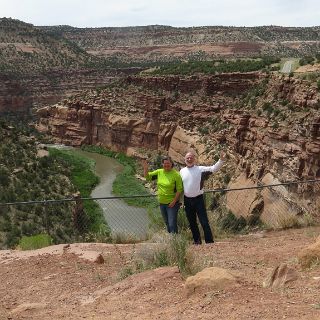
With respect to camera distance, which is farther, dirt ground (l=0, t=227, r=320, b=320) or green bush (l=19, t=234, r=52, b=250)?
green bush (l=19, t=234, r=52, b=250)

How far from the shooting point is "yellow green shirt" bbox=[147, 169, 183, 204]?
8977 millimetres

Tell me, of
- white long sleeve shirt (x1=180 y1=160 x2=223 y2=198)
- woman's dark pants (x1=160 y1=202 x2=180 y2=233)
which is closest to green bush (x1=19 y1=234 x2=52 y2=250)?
woman's dark pants (x1=160 y1=202 x2=180 y2=233)

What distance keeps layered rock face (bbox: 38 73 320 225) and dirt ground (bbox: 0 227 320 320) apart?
19.9 ft

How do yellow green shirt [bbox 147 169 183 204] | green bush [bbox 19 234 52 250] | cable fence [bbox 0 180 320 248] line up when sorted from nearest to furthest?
yellow green shirt [bbox 147 169 183 204], green bush [bbox 19 234 52 250], cable fence [bbox 0 180 320 248]

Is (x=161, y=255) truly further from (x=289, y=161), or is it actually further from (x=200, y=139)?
(x=200, y=139)

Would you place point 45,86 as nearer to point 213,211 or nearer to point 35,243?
point 213,211

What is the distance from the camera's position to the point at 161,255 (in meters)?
6.95

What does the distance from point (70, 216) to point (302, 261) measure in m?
15.7

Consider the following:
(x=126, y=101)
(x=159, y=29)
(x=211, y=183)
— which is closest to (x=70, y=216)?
(x=211, y=183)

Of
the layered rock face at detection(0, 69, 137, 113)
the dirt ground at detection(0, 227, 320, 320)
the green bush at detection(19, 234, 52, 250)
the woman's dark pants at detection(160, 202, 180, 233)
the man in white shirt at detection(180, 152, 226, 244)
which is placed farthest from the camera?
the layered rock face at detection(0, 69, 137, 113)

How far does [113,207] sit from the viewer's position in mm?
31938

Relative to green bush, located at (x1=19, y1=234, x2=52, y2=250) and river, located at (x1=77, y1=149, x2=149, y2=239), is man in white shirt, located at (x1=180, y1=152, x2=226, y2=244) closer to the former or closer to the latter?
river, located at (x1=77, y1=149, x2=149, y2=239)

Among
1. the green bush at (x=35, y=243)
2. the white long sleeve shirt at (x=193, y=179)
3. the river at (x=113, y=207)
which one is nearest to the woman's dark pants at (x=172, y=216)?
the white long sleeve shirt at (x=193, y=179)

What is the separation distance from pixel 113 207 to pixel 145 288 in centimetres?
2598
